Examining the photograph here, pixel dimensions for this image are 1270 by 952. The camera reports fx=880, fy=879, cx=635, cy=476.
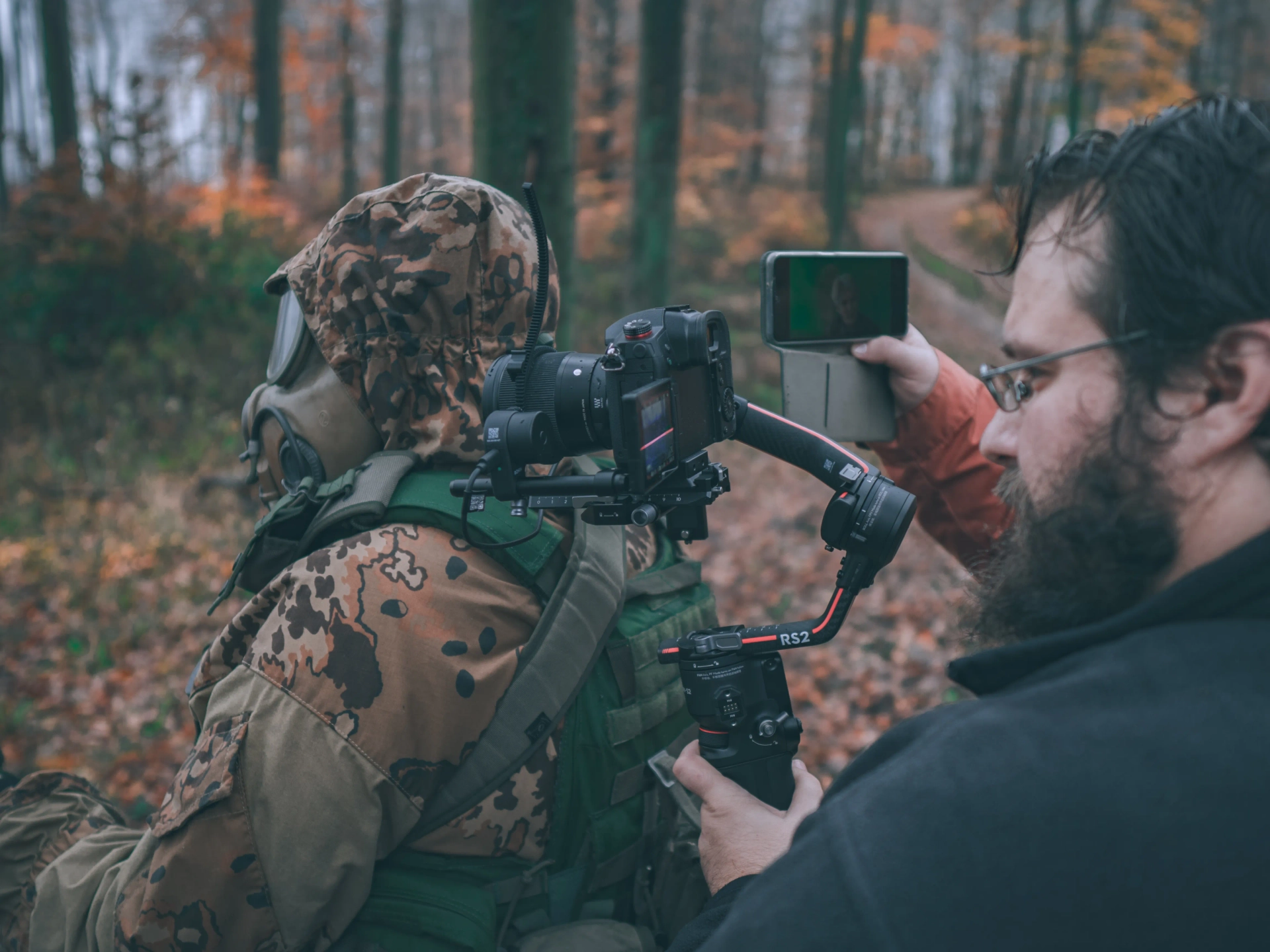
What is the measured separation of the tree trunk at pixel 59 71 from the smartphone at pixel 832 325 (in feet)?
44.7

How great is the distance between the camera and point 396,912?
1.96 m

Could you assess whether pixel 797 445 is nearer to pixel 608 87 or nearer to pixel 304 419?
pixel 304 419

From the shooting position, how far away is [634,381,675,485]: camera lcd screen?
1580 mm

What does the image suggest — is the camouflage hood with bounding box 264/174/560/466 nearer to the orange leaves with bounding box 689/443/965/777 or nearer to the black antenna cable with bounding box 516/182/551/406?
the black antenna cable with bounding box 516/182/551/406

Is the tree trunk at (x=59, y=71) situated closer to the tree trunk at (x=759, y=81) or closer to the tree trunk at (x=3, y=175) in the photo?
the tree trunk at (x=3, y=175)

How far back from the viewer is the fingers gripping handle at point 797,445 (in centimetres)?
190

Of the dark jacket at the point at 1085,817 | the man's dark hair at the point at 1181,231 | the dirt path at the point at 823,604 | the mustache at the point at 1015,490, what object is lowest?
the dirt path at the point at 823,604

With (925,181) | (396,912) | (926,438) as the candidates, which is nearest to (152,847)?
(396,912)

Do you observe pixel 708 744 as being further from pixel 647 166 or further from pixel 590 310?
pixel 590 310

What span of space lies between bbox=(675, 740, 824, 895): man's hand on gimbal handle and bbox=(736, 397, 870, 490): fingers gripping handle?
24.6 inches

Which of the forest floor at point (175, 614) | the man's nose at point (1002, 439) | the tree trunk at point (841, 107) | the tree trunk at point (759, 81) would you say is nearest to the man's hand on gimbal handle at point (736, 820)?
the man's nose at point (1002, 439)

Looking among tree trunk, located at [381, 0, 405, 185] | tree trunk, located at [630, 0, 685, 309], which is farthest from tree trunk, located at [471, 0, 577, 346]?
tree trunk, located at [381, 0, 405, 185]

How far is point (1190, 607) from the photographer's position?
1.23 metres

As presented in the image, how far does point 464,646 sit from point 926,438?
140 cm
